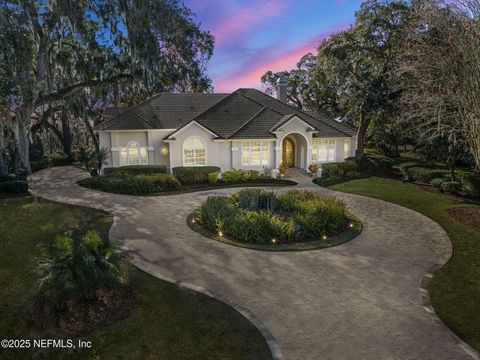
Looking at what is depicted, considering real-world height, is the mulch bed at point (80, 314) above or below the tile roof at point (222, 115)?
below

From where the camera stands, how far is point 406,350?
603 cm

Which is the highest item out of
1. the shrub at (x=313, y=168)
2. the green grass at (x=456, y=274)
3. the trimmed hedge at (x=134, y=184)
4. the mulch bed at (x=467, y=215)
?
the shrub at (x=313, y=168)

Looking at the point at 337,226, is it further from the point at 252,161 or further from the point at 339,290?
the point at 252,161

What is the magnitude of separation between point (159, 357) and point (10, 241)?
9.08 metres

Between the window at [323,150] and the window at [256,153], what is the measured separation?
471 centimetres

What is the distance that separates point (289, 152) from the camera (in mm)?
28828

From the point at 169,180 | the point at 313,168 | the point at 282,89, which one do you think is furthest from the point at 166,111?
the point at 313,168

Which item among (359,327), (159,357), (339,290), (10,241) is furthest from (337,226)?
(10,241)

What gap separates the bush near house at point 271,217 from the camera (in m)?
11.9

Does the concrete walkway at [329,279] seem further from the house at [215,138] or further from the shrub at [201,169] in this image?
the house at [215,138]

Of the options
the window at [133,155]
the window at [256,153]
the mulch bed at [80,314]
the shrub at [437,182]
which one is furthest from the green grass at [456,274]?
the window at [133,155]

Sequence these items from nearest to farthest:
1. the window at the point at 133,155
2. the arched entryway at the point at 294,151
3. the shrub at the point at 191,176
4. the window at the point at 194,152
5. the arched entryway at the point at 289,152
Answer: the shrub at the point at 191,176 → the window at the point at 194,152 → the window at the point at 133,155 → the arched entryway at the point at 294,151 → the arched entryway at the point at 289,152

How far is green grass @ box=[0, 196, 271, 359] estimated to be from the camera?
231 inches

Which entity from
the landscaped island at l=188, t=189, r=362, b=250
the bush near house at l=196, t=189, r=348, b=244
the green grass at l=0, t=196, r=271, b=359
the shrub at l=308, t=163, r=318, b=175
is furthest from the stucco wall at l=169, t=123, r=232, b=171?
the green grass at l=0, t=196, r=271, b=359
